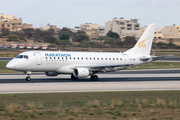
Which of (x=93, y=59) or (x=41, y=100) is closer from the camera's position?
(x=41, y=100)

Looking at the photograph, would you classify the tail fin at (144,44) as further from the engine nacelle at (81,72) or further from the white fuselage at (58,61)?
the engine nacelle at (81,72)

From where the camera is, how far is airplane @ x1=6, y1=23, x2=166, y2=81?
3797cm

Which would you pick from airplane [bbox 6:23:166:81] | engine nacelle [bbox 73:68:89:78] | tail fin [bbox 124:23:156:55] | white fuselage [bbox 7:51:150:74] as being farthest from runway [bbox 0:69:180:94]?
tail fin [bbox 124:23:156:55]

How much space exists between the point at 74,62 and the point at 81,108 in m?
21.2

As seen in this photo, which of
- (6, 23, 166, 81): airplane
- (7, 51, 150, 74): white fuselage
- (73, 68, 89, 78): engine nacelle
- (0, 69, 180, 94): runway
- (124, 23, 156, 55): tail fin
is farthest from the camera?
(124, 23, 156, 55): tail fin

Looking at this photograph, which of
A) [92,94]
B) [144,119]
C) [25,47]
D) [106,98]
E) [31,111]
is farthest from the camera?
[25,47]

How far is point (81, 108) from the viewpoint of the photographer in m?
19.9

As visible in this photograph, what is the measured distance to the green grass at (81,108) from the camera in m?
17.3

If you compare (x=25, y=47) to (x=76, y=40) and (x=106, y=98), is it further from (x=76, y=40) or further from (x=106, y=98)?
(x=106, y=98)

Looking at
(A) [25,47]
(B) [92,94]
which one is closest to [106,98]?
(B) [92,94]

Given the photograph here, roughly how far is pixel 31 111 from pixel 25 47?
109m

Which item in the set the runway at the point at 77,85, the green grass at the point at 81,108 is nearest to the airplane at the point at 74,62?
the runway at the point at 77,85

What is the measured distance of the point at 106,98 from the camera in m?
24.8

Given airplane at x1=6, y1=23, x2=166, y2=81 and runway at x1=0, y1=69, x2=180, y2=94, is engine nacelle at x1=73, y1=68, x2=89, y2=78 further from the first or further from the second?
runway at x1=0, y1=69, x2=180, y2=94
